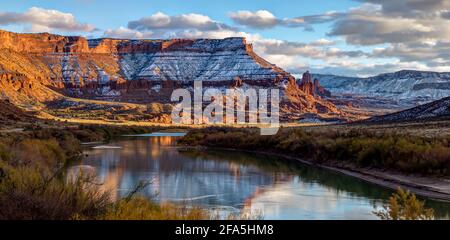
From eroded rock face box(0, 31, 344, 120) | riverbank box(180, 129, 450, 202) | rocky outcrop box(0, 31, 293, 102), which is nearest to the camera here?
riverbank box(180, 129, 450, 202)

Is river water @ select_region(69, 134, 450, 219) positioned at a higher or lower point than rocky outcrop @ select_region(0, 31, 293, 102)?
lower

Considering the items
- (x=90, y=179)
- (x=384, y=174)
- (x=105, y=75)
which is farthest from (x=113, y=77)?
(x=90, y=179)

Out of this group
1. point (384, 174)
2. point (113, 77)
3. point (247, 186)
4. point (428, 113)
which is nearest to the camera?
point (247, 186)

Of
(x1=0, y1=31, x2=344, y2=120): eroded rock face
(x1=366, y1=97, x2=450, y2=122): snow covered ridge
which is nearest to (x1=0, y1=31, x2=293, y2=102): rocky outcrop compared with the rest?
(x1=0, y1=31, x2=344, y2=120): eroded rock face

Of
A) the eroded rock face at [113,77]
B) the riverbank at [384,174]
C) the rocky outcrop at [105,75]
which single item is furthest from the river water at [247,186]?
the rocky outcrop at [105,75]

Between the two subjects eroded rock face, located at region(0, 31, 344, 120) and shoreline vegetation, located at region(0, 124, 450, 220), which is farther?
eroded rock face, located at region(0, 31, 344, 120)

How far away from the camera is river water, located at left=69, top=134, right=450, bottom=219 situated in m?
20.4

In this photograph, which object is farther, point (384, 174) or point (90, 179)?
point (384, 174)

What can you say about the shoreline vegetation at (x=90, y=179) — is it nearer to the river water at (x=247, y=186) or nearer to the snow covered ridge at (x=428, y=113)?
the river water at (x=247, y=186)

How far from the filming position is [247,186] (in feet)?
90.7

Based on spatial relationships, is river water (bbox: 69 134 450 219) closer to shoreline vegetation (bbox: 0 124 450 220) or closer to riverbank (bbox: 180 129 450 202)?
riverbank (bbox: 180 129 450 202)

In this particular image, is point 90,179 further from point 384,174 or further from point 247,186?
point 384,174
